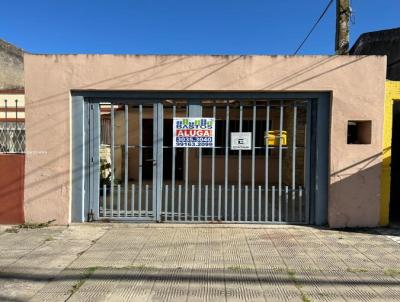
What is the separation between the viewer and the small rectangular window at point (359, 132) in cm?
801

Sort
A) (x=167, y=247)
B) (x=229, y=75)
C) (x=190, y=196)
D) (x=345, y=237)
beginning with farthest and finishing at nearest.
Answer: (x=190, y=196), (x=229, y=75), (x=345, y=237), (x=167, y=247)

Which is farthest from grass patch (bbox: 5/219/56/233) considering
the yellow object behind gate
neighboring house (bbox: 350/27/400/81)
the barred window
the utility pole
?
neighboring house (bbox: 350/27/400/81)

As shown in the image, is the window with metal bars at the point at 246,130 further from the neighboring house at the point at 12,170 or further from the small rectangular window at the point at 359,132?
the neighboring house at the point at 12,170

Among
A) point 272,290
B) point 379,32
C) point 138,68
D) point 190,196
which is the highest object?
point 379,32

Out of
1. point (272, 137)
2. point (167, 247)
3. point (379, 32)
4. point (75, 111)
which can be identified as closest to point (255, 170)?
point (272, 137)

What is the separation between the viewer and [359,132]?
8.31 metres

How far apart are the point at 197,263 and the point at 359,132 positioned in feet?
13.8

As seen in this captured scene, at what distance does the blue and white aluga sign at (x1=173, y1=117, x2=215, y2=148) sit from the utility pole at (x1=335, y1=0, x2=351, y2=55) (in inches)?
190

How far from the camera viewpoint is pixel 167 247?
6668mm

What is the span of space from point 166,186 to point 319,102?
10.1 feet

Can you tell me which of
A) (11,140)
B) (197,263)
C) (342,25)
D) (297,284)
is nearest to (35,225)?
(11,140)

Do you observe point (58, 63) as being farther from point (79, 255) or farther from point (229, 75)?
point (79, 255)

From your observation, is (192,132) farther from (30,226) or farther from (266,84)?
(30,226)

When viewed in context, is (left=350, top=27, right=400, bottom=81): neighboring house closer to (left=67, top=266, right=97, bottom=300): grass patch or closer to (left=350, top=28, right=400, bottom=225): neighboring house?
(left=350, top=28, right=400, bottom=225): neighboring house
